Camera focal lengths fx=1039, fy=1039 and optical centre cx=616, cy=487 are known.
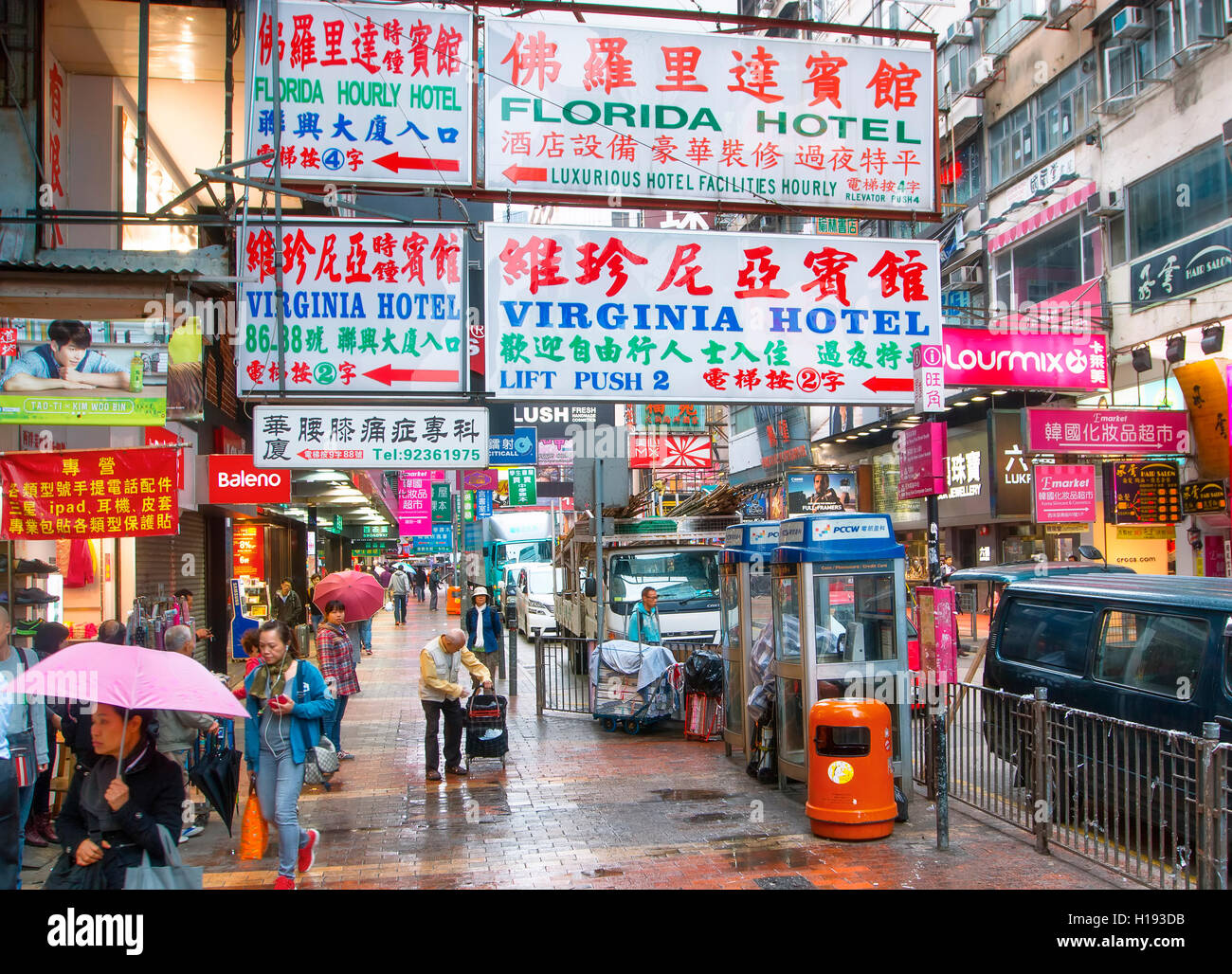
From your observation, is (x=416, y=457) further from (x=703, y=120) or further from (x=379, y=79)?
(x=703, y=120)

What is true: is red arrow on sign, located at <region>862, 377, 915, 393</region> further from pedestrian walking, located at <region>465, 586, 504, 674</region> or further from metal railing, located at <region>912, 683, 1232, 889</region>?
pedestrian walking, located at <region>465, 586, 504, 674</region>

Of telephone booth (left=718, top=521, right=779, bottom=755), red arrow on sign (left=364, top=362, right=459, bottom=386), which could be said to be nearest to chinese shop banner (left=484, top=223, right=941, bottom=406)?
red arrow on sign (left=364, top=362, right=459, bottom=386)

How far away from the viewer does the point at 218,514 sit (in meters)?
18.3

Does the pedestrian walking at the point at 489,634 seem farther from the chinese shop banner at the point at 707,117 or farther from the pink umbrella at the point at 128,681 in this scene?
the pink umbrella at the point at 128,681

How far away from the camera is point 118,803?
4473 mm

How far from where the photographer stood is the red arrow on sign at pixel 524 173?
835cm

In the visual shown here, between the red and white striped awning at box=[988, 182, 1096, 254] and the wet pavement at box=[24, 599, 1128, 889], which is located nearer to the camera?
the wet pavement at box=[24, 599, 1128, 889]

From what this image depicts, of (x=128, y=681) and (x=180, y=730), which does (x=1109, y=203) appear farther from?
(x=128, y=681)

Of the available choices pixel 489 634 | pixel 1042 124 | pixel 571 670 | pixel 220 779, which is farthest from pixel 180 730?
pixel 1042 124

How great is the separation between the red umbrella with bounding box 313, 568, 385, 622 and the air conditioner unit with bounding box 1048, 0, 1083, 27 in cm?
1874

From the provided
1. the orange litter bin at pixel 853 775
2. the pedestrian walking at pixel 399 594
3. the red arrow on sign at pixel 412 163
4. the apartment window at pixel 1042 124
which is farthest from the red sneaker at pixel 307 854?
the pedestrian walking at pixel 399 594

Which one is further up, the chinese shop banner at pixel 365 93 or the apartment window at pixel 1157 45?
the apartment window at pixel 1157 45

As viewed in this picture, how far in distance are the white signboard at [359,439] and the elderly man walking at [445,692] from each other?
253 centimetres

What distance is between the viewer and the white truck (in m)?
15.1
